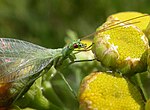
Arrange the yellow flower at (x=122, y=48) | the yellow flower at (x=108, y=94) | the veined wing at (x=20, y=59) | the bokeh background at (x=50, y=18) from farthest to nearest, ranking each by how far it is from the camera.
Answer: the bokeh background at (x=50, y=18) → the veined wing at (x=20, y=59) → the yellow flower at (x=122, y=48) → the yellow flower at (x=108, y=94)

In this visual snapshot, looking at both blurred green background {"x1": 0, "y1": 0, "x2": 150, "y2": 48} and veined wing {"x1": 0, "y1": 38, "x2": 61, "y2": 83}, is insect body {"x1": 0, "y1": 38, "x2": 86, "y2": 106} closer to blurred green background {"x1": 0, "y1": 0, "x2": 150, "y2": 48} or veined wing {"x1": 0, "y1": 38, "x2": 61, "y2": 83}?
veined wing {"x1": 0, "y1": 38, "x2": 61, "y2": 83}

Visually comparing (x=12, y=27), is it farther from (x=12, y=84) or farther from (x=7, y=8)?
(x=12, y=84)

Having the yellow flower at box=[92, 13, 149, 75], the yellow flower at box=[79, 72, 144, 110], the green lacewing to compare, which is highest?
the green lacewing

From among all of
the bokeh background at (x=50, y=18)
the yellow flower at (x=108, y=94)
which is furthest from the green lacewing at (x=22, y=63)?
the bokeh background at (x=50, y=18)

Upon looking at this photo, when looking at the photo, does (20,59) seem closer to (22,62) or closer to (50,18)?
(22,62)

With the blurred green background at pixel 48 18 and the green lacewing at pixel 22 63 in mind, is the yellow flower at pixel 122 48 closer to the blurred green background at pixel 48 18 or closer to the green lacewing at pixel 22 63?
the green lacewing at pixel 22 63

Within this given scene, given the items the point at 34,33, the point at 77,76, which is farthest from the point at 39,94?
the point at 34,33

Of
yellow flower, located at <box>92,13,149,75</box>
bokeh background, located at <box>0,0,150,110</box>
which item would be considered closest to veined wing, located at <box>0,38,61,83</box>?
yellow flower, located at <box>92,13,149,75</box>
